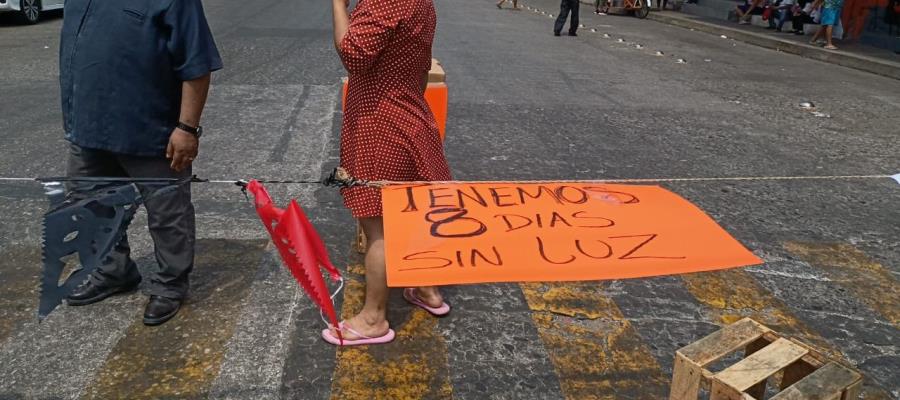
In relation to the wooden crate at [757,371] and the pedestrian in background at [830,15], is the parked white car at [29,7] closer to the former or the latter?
the wooden crate at [757,371]

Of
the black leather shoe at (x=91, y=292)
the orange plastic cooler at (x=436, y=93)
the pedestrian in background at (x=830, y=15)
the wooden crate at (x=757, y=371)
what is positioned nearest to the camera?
the wooden crate at (x=757, y=371)

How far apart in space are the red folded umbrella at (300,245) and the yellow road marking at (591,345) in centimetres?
110

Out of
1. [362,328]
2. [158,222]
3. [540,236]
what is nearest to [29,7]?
[158,222]

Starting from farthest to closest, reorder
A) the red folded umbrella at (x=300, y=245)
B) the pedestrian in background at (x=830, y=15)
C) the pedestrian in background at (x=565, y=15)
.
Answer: the pedestrian in background at (x=565, y=15), the pedestrian in background at (x=830, y=15), the red folded umbrella at (x=300, y=245)

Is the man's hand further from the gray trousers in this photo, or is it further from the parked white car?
the parked white car

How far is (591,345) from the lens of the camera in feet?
10.5

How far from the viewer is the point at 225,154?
5.69 meters

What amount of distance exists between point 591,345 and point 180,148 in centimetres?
196

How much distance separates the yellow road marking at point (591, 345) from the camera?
9.57 ft

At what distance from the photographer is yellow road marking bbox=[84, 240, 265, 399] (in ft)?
9.05

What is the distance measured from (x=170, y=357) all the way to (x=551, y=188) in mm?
1705

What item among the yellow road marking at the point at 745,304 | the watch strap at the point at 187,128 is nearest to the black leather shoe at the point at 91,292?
the watch strap at the point at 187,128

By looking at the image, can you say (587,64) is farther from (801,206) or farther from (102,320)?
(102,320)

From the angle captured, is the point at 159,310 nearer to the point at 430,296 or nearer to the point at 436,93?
the point at 430,296
